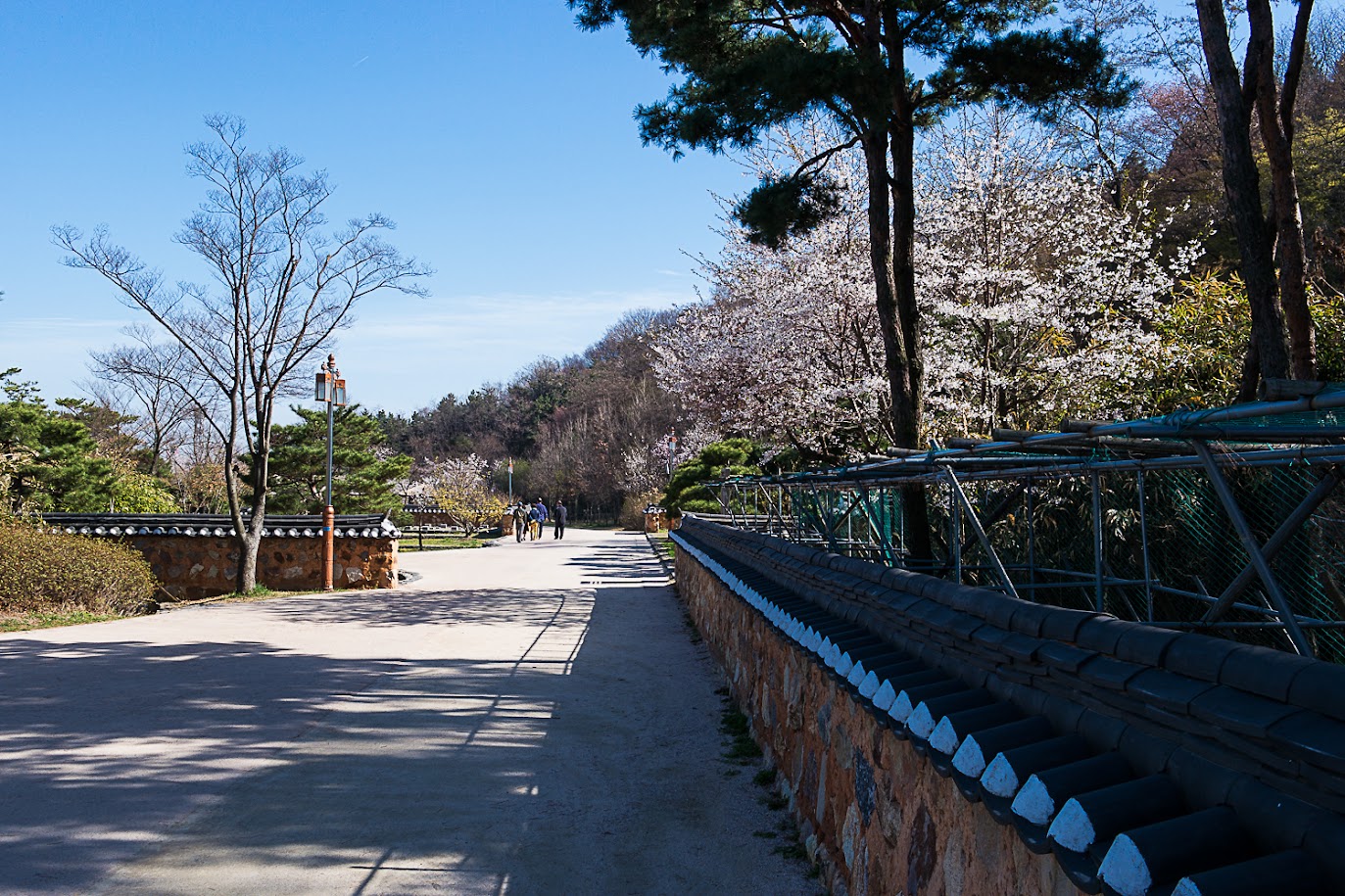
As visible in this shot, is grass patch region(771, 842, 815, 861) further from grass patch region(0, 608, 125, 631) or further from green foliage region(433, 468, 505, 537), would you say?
green foliage region(433, 468, 505, 537)

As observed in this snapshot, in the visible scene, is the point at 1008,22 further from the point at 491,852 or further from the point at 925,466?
the point at 491,852

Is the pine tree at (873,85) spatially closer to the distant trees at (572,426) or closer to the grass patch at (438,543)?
the grass patch at (438,543)

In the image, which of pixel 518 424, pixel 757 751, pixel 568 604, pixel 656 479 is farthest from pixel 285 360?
pixel 518 424

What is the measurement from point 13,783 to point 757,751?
4.30 m

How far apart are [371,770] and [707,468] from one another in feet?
82.5

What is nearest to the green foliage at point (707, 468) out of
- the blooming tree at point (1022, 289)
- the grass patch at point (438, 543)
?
the grass patch at point (438, 543)

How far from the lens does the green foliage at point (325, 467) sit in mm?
31703

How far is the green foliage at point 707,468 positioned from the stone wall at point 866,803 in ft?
72.5

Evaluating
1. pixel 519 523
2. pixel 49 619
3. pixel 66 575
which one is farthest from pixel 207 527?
pixel 519 523

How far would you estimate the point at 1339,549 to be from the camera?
4805 mm

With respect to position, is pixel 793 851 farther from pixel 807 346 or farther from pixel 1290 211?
pixel 807 346

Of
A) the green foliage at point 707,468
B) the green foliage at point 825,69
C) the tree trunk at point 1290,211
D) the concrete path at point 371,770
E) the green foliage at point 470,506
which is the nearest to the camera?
the concrete path at point 371,770

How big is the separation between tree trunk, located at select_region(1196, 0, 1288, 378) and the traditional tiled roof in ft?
52.4

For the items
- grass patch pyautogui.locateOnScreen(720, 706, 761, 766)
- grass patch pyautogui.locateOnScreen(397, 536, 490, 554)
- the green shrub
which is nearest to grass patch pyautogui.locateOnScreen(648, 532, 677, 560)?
grass patch pyautogui.locateOnScreen(397, 536, 490, 554)
